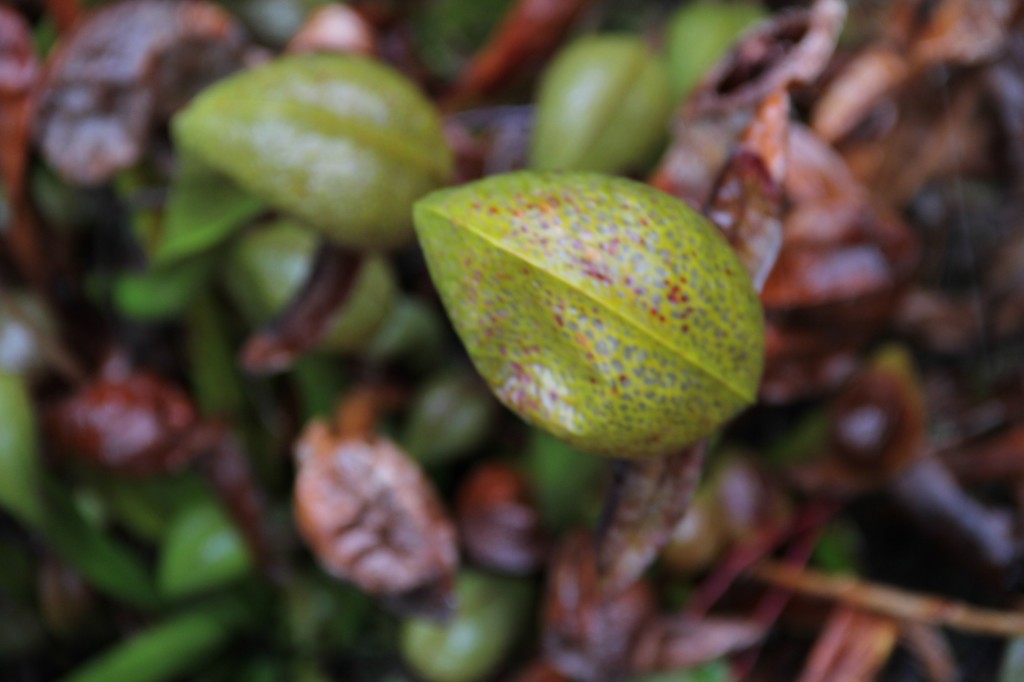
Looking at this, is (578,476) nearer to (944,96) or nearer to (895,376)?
(895,376)

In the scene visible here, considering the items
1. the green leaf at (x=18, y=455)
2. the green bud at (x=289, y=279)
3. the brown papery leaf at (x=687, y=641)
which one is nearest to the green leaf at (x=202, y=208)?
the green bud at (x=289, y=279)

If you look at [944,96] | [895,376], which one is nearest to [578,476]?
[895,376]

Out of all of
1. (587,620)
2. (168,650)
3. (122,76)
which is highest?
(122,76)

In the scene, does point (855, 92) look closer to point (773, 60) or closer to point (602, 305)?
point (773, 60)

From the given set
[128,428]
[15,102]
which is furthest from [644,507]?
[15,102]

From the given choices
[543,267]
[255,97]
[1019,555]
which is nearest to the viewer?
[543,267]

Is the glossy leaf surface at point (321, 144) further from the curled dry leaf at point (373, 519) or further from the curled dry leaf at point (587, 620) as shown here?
the curled dry leaf at point (587, 620)
